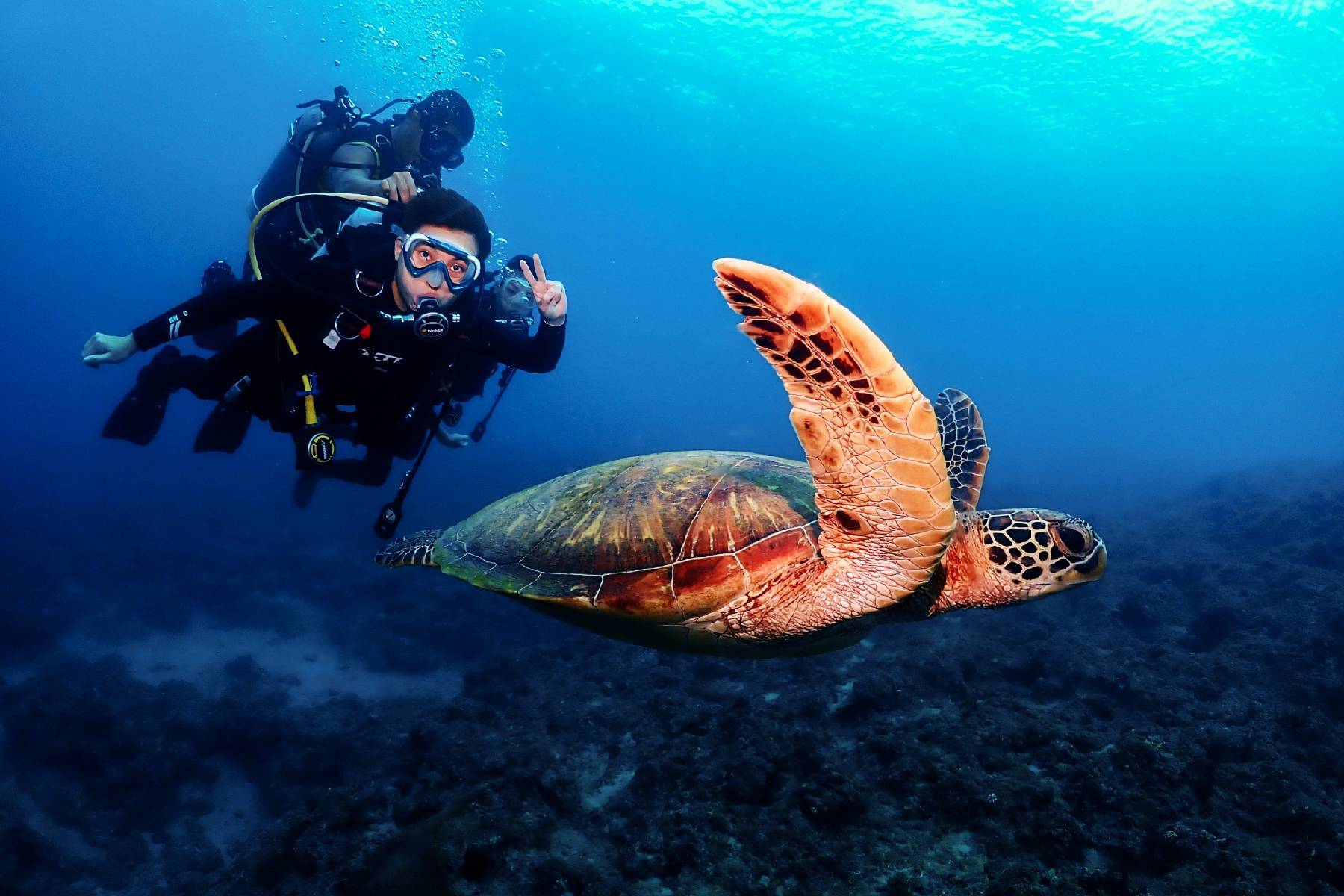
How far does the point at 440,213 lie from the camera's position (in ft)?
11.9

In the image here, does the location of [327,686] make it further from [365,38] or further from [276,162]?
[365,38]

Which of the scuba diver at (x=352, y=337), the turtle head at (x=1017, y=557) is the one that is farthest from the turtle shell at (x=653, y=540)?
the scuba diver at (x=352, y=337)

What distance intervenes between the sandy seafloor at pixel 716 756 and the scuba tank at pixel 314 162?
4573 millimetres

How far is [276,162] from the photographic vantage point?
587 centimetres

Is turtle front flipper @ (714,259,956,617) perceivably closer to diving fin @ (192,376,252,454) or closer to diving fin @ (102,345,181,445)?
diving fin @ (192,376,252,454)

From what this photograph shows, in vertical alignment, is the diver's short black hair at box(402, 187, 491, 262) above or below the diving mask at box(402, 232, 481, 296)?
above

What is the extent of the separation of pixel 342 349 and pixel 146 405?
1642 mm

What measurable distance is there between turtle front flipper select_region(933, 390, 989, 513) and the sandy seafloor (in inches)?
74.1

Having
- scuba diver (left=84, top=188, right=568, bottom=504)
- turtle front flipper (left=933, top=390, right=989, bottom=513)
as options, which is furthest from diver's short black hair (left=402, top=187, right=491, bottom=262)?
turtle front flipper (left=933, top=390, right=989, bottom=513)

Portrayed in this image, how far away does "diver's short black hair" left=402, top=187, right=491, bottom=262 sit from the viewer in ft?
11.8

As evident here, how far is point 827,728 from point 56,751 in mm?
7890

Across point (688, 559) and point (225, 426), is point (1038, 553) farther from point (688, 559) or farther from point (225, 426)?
point (225, 426)

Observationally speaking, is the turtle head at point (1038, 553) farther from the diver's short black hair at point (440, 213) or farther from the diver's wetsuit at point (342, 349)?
the diver's short black hair at point (440, 213)

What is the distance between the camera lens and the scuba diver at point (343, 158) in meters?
4.95
